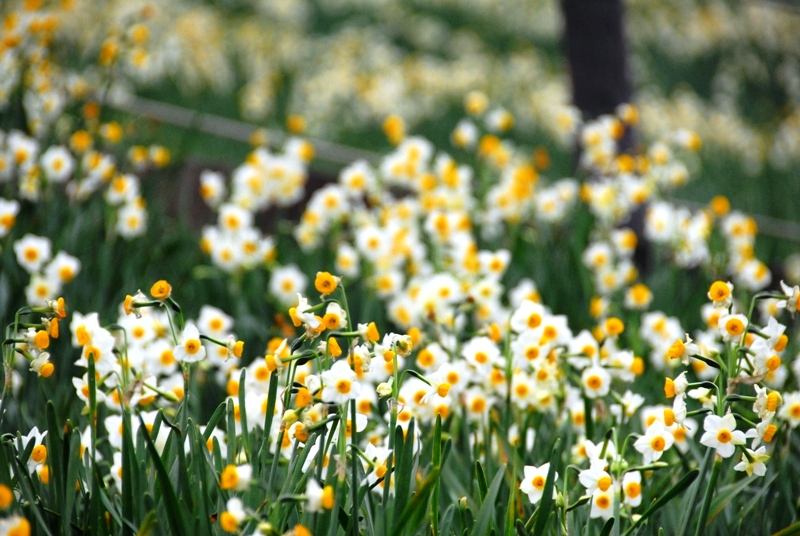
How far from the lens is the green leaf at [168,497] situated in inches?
48.0

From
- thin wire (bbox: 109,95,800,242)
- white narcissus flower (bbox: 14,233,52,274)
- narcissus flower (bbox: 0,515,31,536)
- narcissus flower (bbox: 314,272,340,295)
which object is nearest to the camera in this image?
narcissus flower (bbox: 0,515,31,536)

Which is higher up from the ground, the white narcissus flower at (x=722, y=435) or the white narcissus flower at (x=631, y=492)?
the white narcissus flower at (x=722, y=435)

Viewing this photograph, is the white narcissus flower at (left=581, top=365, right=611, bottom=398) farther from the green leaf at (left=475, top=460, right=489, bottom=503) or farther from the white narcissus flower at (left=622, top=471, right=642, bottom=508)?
the green leaf at (left=475, top=460, right=489, bottom=503)

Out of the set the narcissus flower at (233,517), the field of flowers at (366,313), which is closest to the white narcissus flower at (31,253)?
the field of flowers at (366,313)

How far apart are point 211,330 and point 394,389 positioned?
98 centimetres

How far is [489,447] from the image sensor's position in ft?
5.51

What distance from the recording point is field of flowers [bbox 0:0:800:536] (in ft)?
4.31

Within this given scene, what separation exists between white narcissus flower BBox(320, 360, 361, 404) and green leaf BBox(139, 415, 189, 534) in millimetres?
271

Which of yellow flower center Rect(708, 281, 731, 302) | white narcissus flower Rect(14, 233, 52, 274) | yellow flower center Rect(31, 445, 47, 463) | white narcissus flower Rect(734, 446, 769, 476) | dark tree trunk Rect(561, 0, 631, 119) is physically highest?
dark tree trunk Rect(561, 0, 631, 119)

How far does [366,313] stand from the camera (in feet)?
8.09

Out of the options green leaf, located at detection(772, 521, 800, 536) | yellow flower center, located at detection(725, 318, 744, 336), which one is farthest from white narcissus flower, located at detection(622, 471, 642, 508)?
yellow flower center, located at detection(725, 318, 744, 336)

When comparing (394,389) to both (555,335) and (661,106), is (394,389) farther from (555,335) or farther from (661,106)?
(661,106)

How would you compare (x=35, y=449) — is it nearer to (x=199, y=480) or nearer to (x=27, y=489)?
(x=27, y=489)

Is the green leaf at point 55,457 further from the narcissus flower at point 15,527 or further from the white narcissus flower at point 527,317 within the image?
the white narcissus flower at point 527,317
